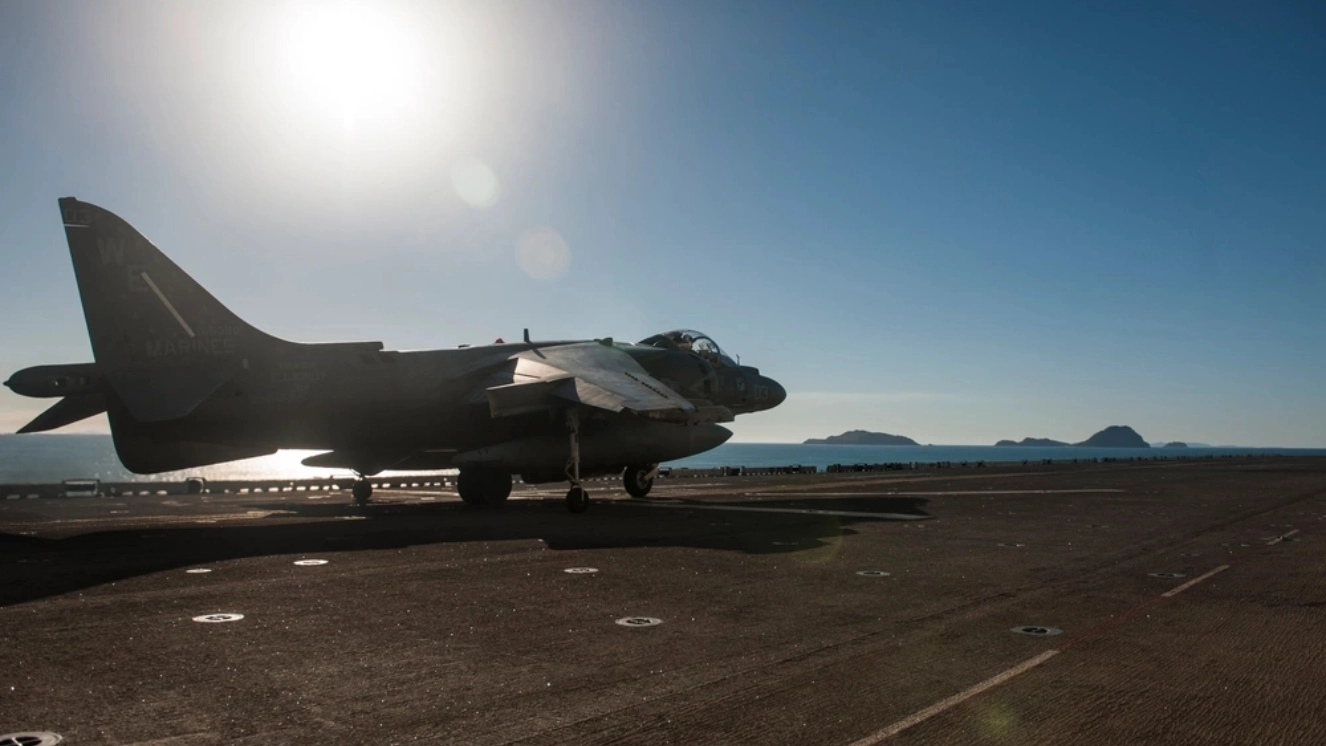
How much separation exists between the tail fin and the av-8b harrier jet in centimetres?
3

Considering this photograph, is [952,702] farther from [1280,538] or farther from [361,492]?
[361,492]

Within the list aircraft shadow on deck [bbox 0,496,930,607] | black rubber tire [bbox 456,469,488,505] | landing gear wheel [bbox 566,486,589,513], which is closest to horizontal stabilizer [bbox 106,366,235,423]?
aircraft shadow on deck [bbox 0,496,930,607]

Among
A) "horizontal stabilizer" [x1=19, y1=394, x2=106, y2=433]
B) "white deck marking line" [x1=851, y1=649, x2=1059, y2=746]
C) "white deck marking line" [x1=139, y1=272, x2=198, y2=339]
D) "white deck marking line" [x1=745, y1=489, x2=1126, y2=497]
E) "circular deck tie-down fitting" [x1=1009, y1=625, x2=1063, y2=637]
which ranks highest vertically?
"white deck marking line" [x1=139, y1=272, x2=198, y2=339]

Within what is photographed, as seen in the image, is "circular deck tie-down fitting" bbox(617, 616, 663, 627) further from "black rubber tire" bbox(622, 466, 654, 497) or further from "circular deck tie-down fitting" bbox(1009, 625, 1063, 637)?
"black rubber tire" bbox(622, 466, 654, 497)

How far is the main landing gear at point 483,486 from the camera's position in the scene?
26.3 m

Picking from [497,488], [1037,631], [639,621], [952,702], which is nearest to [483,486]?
[497,488]

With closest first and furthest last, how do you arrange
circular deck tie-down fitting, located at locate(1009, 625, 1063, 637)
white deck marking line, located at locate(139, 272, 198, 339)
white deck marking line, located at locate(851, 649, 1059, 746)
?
1. white deck marking line, located at locate(851, 649, 1059, 746)
2. circular deck tie-down fitting, located at locate(1009, 625, 1063, 637)
3. white deck marking line, located at locate(139, 272, 198, 339)

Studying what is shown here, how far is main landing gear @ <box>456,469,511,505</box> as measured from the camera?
2631cm

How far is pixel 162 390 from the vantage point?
2131cm

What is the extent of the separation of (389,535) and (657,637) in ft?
33.7

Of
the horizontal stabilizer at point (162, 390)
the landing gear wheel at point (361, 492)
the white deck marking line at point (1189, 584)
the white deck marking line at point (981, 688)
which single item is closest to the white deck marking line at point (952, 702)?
the white deck marking line at point (981, 688)

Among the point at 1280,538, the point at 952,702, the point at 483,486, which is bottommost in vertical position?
the point at 952,702

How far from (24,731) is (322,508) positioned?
69.7 feet

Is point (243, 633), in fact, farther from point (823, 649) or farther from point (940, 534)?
point (940, 534)
